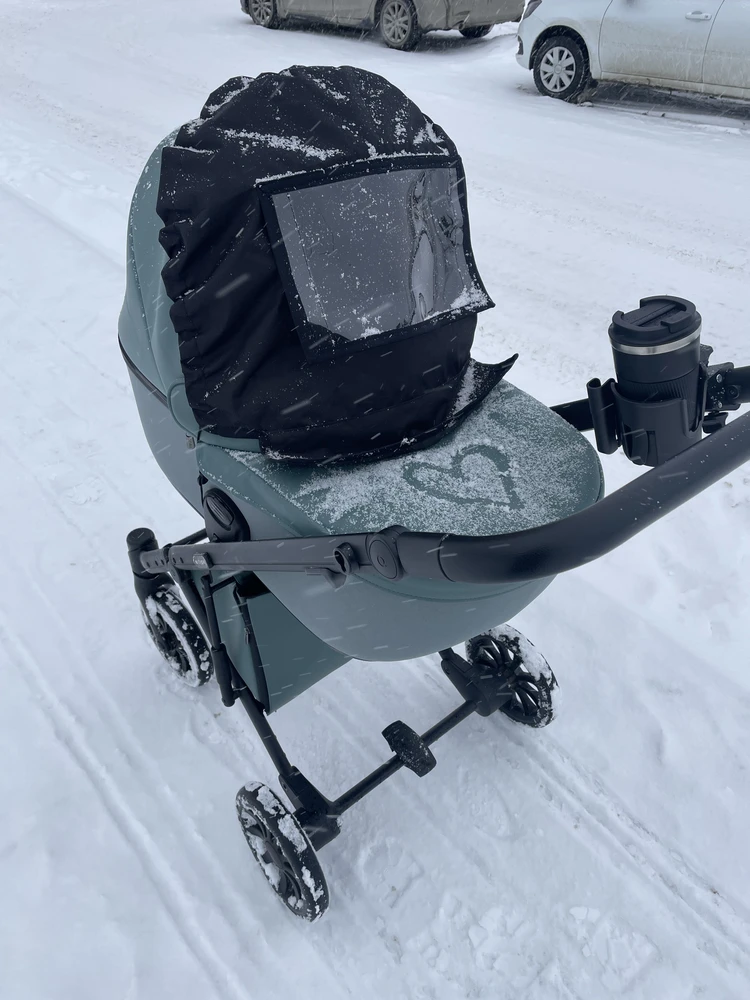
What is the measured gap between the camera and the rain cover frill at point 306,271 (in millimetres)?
1824

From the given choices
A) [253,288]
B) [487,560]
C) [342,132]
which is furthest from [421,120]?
[487,560]

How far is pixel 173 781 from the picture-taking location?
2.58 metres

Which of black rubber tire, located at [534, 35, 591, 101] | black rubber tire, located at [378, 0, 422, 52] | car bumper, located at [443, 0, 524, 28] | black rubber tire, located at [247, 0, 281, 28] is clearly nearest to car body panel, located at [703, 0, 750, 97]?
black rubber tire, located at [534, 35, 591, 101]

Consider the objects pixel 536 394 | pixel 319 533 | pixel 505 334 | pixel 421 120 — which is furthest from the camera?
pixel 505 334

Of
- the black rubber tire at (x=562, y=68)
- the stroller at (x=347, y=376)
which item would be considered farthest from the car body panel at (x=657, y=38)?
the stroller at (x=347, y=376)

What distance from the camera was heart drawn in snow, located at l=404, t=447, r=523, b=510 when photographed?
184 centimetres

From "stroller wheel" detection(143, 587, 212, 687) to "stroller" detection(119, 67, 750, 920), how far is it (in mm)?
699

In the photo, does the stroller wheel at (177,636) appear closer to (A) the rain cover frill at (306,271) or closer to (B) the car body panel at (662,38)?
(A) the rain cover frill at (306,271)

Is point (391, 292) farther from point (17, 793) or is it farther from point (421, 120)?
point (17, 793)

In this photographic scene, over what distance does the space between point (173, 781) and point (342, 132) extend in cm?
192

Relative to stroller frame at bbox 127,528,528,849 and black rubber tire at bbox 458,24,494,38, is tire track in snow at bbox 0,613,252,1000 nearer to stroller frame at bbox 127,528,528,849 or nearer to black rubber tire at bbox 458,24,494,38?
stroller frame at bbox 127,528,528,849

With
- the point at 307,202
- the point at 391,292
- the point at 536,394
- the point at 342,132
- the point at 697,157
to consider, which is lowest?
the point at 536,394

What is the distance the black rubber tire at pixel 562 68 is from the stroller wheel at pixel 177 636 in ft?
24.6

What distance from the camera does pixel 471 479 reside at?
1.90 m
